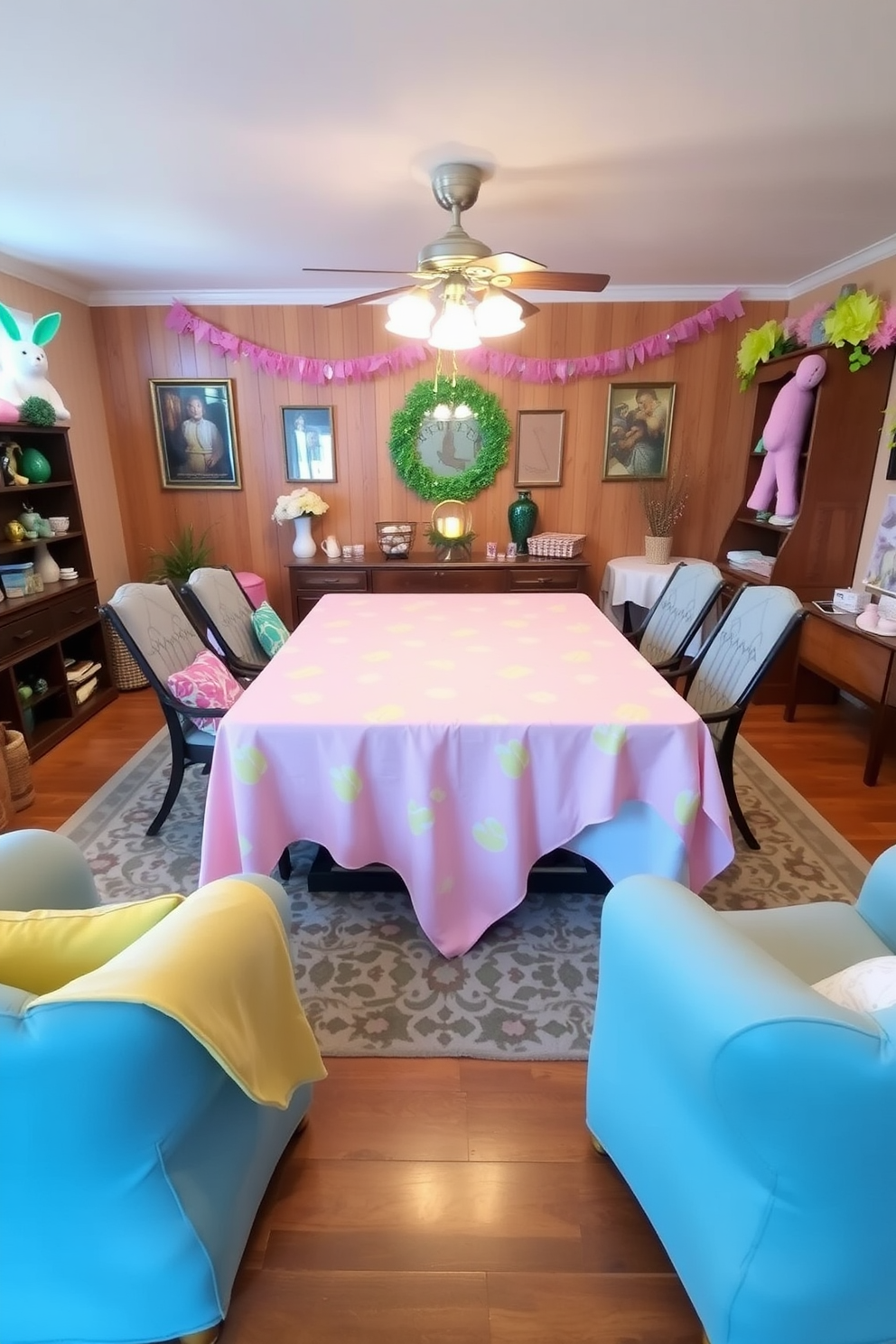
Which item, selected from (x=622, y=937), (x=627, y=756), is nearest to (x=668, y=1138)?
(x=622, y=937)

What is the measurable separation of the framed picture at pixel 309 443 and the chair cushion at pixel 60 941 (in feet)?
12.4

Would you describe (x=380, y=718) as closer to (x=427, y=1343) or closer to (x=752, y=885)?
(x=427, y=1343)

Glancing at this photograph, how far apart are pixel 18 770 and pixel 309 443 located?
2.63 m

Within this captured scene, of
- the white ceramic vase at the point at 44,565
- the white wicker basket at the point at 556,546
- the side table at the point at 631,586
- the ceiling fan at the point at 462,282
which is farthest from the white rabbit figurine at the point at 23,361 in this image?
the side table at the point at 631,586

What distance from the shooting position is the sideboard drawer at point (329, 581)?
4.26m

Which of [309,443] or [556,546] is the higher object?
[309,443]

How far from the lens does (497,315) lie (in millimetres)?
2320

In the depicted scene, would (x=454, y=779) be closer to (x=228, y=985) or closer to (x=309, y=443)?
(x=228, y=985)

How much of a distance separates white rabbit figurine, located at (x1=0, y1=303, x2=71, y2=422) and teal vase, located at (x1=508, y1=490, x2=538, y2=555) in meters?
2.62

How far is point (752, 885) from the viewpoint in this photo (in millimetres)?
2271

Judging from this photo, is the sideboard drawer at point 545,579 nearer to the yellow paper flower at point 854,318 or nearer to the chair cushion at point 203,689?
the yellow paper flower at point 854,318

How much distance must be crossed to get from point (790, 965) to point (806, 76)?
2176mm

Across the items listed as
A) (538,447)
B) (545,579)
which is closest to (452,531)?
(545,579)

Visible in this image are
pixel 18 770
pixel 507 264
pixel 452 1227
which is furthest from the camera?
pixel 18 770
